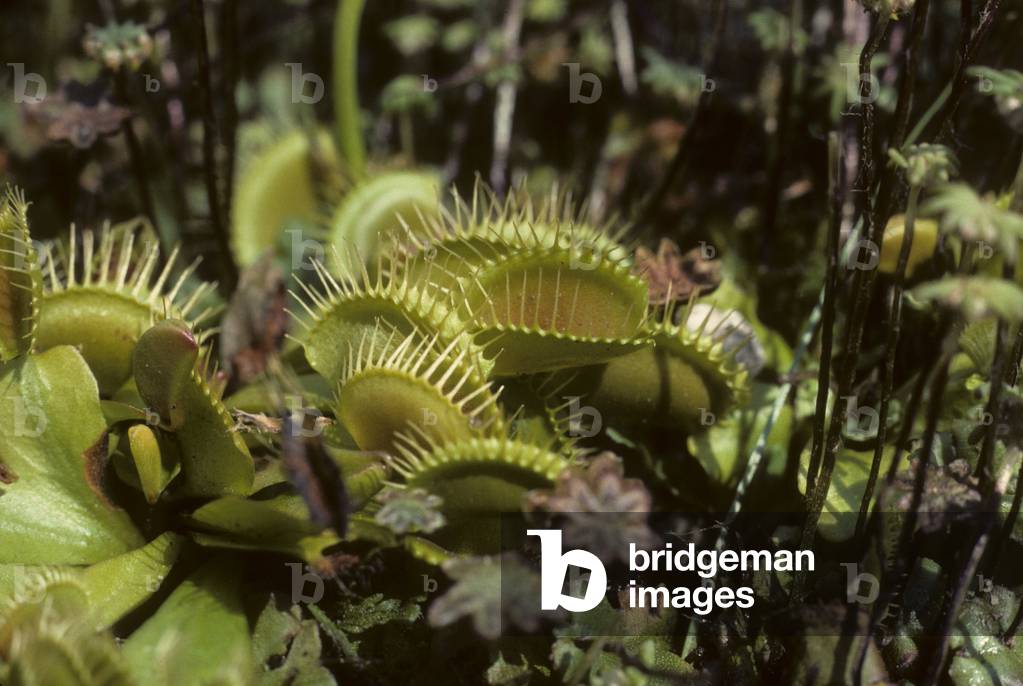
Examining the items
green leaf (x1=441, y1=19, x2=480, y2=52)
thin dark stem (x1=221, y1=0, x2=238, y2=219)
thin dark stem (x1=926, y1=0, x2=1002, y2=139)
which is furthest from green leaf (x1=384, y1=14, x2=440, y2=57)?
thin dark stem (x1=926, y1=0, x2=1002, y2=139)

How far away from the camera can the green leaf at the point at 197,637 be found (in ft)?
4.97

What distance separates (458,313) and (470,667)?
708mm

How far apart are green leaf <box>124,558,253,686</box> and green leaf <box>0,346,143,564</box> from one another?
0.83ft

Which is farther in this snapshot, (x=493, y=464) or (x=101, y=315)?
(x=101, y=315)

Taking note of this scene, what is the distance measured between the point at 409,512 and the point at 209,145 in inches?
55.9

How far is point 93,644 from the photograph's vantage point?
1.42 metres

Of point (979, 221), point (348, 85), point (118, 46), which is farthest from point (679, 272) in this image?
point (118, 46)

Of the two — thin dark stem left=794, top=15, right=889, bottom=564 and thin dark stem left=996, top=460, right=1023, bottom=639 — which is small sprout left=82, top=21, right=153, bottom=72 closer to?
thin dark stem left=794, top=15, right=889, bottom=564

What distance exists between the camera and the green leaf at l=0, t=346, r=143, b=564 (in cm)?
189

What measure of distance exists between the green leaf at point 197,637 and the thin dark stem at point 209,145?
3.65ft

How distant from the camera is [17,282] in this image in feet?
6.19

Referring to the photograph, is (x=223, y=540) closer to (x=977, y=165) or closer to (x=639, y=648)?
(x=639, y=648)

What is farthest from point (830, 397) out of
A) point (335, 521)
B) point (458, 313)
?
point (335, 521)

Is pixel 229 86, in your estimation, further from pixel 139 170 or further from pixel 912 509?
pixel 912 509
